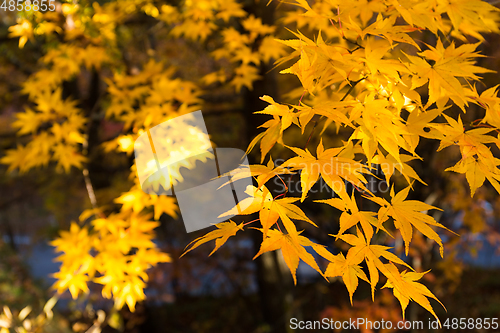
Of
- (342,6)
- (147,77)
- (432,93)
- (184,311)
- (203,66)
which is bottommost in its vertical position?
(184,311)

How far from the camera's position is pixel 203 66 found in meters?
6.01

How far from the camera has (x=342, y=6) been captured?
126 centimetres

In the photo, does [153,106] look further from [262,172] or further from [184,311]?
[184,311]

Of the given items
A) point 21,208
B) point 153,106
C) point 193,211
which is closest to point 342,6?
point 153,106

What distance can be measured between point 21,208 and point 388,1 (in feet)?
52.0

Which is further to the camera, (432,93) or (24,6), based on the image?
(24,6)

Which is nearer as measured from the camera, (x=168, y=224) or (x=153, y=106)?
(x=153, y=106)

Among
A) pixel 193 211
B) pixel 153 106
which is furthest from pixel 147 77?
pixel 193 211

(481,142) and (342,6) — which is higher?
(342,6)

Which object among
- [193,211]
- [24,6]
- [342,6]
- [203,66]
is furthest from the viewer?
[203,66]

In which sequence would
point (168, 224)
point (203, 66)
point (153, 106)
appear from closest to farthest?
1. point (153, 106)
2. point (203, 66)
3. point (168, 224)

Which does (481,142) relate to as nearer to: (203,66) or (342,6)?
(342,6)

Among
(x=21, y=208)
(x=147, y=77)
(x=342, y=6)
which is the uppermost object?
(x=342, y=6)

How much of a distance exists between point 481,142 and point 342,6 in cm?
75
